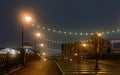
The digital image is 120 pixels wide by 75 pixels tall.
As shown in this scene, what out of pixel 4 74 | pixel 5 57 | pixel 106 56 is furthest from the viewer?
pixel 106 56

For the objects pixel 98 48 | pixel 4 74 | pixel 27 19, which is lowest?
pixel 4 74

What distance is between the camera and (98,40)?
130 feet

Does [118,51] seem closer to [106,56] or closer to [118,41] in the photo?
[118,41]

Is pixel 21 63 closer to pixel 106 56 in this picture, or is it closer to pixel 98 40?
pixel 98 40

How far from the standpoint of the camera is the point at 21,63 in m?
43.5

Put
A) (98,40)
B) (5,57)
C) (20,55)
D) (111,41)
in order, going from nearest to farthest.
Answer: (5,57), (98,40), (20,55), (111,41)

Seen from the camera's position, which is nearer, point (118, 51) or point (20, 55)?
point (20, 55)

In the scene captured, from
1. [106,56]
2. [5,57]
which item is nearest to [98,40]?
[5,57]

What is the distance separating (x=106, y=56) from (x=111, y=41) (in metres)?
20.8

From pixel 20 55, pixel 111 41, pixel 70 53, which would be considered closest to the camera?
pixel 20 55

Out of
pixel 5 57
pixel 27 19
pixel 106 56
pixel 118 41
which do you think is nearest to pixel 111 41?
pixel 118 41

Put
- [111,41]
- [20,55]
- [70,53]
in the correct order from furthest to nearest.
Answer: [111,41], [70,53], [20,55]

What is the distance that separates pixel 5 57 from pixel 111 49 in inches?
3664

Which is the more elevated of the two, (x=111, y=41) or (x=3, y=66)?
(x=111, y=41)
